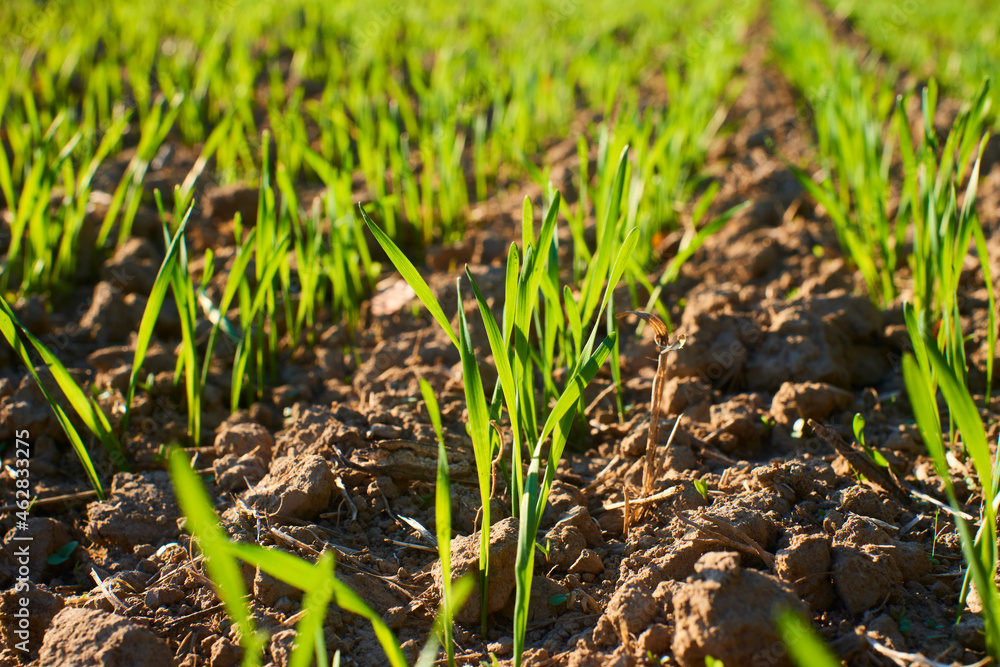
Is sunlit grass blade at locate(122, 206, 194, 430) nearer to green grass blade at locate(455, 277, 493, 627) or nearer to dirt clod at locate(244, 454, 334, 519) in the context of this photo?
dirt clod at locate(244, 454, 334, 519)

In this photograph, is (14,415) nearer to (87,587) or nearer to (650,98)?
(87,587)

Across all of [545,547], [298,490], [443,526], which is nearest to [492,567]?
[545,547]

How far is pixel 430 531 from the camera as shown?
115cm

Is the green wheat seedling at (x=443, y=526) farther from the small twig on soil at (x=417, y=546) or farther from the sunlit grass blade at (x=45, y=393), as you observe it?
the sunlit grass blade at (x=45, y=393)

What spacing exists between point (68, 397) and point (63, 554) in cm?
27

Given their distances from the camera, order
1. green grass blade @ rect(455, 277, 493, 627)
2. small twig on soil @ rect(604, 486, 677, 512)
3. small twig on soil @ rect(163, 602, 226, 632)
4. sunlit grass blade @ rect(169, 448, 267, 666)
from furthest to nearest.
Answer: small twig on soil @ rect(604, 486, 677, 512), small twig on soil @ rect(163, 602, 226, 632), green grass blade @ rect(455, 277, 493, 627), sunlit grass blade @ rect(169, 448, 267, 666)

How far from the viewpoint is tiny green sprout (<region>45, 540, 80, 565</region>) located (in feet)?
3.78

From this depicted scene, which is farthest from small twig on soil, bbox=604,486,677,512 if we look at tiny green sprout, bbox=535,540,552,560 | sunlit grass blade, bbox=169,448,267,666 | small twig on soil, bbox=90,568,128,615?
small twig on soil, bbox=90,568,128,615

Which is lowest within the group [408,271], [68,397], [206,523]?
[68,397]

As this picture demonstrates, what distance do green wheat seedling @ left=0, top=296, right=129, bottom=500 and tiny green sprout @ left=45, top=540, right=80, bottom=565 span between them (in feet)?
0.31

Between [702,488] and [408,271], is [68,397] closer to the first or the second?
[408,271]

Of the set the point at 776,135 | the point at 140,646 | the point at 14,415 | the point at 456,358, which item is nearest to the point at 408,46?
the point at 776,135

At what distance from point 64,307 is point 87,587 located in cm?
121

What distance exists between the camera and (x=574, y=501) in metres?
1.17
